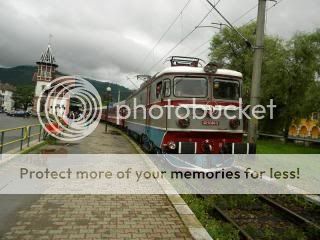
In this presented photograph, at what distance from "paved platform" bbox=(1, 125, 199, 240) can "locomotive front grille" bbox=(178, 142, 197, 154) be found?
285cm

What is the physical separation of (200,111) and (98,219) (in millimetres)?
5790

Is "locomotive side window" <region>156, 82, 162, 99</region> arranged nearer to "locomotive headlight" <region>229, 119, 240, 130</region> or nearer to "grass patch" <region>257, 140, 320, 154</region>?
"locomotive headlight" <region>229, 119, 240, 130</region>

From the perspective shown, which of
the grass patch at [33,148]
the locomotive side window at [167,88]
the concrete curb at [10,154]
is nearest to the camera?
the concrete curb at [10,154]

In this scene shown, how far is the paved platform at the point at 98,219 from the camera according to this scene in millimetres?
5910

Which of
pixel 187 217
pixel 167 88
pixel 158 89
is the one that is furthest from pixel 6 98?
pixel 187 217

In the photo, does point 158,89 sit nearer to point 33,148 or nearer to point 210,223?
point 33,148

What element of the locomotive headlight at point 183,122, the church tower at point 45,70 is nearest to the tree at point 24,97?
the church tower at point 45,70

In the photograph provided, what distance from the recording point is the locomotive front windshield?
468 inches

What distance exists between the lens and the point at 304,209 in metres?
8.69

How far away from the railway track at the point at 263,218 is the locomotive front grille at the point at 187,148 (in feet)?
6.91

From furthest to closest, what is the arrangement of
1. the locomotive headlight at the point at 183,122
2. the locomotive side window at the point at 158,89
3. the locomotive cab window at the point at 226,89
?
1. the locomotive side window at the point at 158,89
2. the locomotive cab window at the point at 226,89
3. the locomotive headlight at the point at 183,122

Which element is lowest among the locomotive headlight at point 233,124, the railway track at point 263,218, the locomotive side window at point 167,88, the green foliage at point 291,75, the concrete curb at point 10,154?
the railway track at point 263,218

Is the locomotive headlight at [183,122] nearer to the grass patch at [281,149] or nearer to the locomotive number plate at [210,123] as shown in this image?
the locomotive number plate at [210,123]

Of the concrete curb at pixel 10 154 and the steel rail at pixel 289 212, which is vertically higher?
the concrete curb at pixel 10 154
